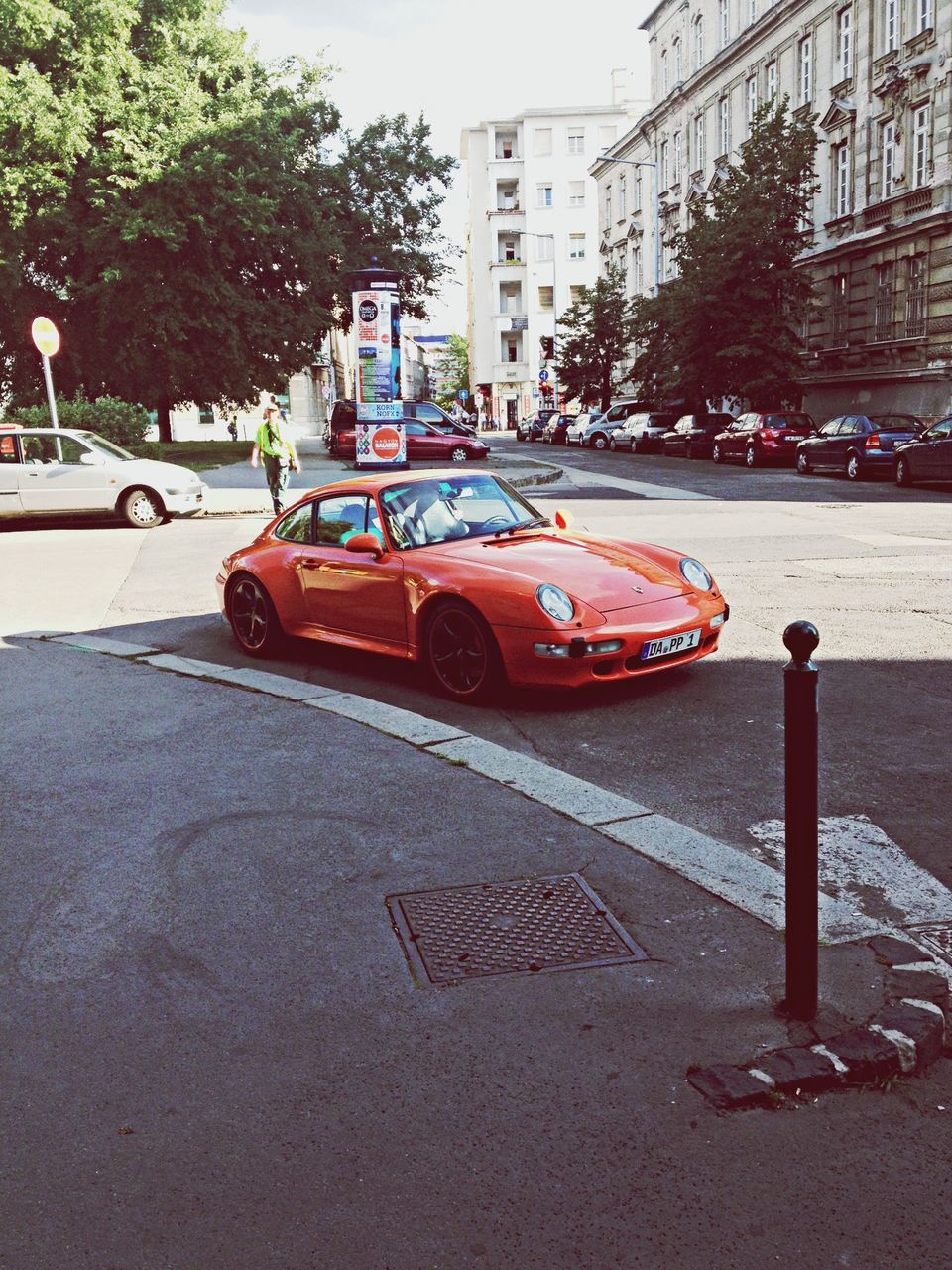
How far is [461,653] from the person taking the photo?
7.15 meters

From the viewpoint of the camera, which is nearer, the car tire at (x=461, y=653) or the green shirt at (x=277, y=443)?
the car tire at (x=461, y=653)

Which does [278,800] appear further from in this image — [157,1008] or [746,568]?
[746,568]

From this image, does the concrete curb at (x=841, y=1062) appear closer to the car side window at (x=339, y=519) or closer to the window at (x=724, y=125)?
the car side window at (x=339, y=519)

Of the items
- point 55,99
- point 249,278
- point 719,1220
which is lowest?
point 719,1220

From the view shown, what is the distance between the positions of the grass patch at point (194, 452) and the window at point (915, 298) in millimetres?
19827

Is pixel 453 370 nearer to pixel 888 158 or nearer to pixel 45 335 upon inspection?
pixel 888 158

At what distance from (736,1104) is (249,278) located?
1431 inches

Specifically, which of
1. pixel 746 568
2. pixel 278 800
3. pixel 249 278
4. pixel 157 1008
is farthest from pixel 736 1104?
pixel 249 278

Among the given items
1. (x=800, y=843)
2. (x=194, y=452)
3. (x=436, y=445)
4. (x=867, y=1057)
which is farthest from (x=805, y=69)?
(x=867, y=1057)

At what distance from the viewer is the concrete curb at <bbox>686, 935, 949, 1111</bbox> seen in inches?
118

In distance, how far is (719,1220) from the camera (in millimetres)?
2574

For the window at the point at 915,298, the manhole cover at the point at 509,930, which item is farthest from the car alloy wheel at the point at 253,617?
the window at the point at 915,298

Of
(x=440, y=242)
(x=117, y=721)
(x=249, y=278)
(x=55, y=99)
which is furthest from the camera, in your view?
(x=440, y=242)

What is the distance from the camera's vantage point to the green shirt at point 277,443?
1814cm
